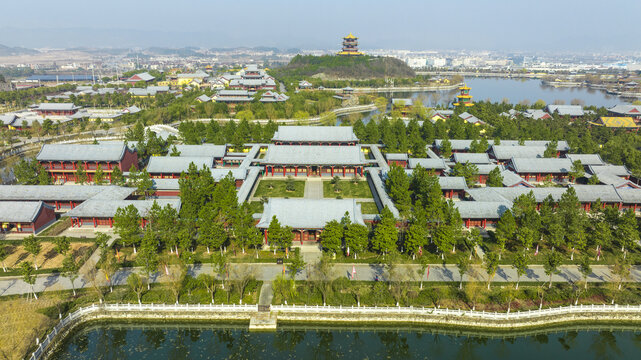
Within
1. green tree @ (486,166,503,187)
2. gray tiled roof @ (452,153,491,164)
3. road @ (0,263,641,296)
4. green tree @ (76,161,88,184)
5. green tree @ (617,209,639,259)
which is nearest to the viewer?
road @ (0,263,641,296)

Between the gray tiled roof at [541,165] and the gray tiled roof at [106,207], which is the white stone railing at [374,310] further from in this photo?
the gray tiled roof at [541,165]

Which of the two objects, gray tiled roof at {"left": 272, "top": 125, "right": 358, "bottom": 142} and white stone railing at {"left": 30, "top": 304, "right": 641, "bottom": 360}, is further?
gray tiled roof at {"left": 272, "top": 125, "right": 358, "bottom": 142}

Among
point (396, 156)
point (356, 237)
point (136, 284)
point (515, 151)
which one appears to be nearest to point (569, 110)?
point (515, 151)

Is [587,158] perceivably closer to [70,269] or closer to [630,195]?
[630,195]

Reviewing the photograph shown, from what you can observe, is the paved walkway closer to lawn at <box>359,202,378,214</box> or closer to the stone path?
lawn at <box>359,202,378,214</box>

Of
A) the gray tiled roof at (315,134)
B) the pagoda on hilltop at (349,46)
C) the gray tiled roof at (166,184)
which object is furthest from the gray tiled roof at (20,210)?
the pagoda on hilltop at (349,46)

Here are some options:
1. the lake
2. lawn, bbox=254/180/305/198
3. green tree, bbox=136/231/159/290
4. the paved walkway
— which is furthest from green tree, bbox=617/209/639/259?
the lake
